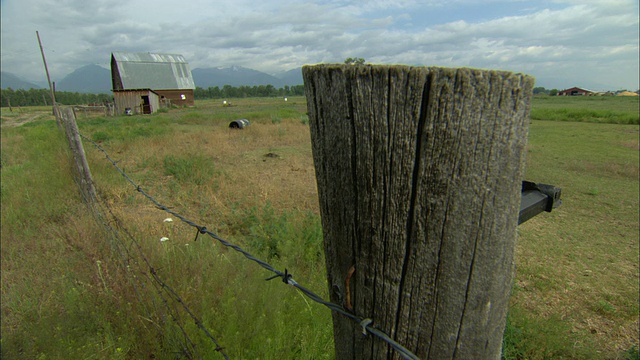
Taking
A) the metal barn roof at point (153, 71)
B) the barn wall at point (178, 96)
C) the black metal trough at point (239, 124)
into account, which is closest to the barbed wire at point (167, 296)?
the black metal trough at point (239, 124)

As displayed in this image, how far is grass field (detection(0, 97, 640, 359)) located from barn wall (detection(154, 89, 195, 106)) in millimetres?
31104

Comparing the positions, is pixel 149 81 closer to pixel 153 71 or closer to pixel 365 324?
pixel 153 71

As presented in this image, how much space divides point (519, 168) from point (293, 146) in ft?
40.3

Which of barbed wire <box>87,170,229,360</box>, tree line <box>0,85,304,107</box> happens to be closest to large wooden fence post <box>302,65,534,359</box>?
barbed wire <box>87,170,229,360</box>

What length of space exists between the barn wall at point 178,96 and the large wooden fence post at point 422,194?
40.9 m

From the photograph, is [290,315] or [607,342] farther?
[607,342]

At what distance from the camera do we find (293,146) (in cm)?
1284

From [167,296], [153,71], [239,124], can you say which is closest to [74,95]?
[153,71]

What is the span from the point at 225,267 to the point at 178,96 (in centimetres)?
3994

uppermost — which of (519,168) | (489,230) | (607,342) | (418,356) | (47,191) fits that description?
(519,168)

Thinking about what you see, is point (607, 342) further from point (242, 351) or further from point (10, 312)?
point (10, 312)

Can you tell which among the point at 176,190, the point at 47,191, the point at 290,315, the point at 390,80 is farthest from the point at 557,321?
the point at 47,191

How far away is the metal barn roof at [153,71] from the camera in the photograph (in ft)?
114

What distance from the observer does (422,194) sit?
69 cm
